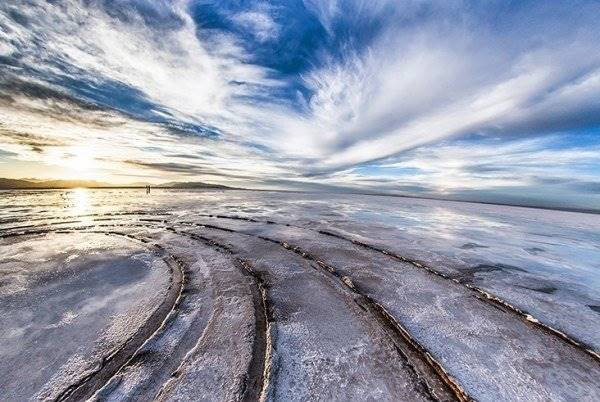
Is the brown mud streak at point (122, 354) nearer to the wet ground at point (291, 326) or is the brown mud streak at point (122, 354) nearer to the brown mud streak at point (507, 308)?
the wet ground at point (291, 326)

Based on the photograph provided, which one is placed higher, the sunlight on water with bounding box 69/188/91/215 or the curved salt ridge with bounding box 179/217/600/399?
the curved salt ridge with bounding box 179/217/600/399

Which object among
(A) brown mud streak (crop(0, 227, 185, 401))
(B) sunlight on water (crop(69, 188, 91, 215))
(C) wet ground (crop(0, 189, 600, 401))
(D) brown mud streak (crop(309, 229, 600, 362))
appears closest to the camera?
(A) brown mud streak (crop(0, 227, 185, 401))

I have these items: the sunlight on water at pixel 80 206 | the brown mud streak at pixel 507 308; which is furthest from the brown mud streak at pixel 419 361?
the sunlight on water at pixel 80 206

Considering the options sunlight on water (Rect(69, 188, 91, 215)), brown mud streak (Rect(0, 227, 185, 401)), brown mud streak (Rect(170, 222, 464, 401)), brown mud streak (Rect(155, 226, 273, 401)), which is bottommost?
sunlight on water (Rect(69, 188, 91, 215))

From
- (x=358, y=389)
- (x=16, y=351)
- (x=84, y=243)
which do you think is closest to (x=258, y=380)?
(x=358, y=389)

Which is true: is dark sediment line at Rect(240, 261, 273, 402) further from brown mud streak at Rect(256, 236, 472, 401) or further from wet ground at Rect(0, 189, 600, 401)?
brown mud streak at Rect(256, 236, 472, 401)

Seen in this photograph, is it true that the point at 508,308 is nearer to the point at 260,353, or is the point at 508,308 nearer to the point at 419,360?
the point at 419,360

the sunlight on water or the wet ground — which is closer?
the wet ground

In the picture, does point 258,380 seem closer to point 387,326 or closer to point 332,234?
point 387,326

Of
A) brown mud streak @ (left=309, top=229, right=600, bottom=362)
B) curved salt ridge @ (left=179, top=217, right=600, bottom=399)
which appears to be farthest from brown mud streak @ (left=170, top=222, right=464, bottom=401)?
brown mud streak @ (left=309, top=229, right=600, bottom=362)

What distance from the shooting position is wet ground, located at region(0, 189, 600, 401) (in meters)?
2.30

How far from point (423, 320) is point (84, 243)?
845cm

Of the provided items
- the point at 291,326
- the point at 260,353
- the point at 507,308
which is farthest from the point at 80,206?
the point at 507,308

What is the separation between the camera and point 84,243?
23.2 ft
